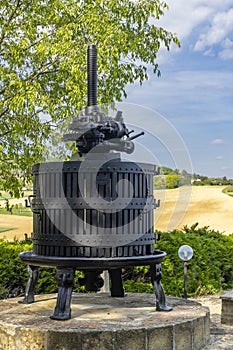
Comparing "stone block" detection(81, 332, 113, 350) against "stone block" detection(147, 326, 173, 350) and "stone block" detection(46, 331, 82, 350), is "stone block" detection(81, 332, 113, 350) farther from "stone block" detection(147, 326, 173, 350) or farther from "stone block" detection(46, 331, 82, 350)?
"stone block" detection(147, 326, 173, 350)

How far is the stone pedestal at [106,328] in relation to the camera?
15.5 ft

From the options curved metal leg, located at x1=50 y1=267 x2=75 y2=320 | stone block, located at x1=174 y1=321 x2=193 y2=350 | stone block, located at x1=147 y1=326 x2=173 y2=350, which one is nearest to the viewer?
stone block, located at x1=147 y1=326 x2=173 y2=350

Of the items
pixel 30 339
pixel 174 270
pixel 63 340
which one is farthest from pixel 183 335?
pixel 174 270

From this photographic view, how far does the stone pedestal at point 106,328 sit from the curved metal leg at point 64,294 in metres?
0.08

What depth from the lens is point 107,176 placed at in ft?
17.4

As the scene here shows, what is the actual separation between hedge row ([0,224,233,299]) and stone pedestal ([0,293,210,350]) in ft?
7.20

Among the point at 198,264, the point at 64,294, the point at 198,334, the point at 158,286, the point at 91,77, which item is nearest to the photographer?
the point at 64,294

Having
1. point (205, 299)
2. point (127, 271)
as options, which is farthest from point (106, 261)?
point (205, 299)

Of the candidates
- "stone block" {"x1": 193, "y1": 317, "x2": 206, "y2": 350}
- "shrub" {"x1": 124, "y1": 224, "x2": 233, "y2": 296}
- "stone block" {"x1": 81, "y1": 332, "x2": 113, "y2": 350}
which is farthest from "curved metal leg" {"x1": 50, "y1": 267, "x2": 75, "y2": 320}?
"shrub" {"x1": 124, "y1": 224, "x2": 233, "y2": 296}

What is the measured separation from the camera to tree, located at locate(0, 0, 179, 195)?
8859mm

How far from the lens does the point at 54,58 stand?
9.69 m

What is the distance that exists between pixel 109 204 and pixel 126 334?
1179 mm

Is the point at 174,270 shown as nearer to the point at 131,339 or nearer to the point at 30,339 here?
the point at 131,339

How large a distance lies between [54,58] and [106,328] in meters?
5.93
